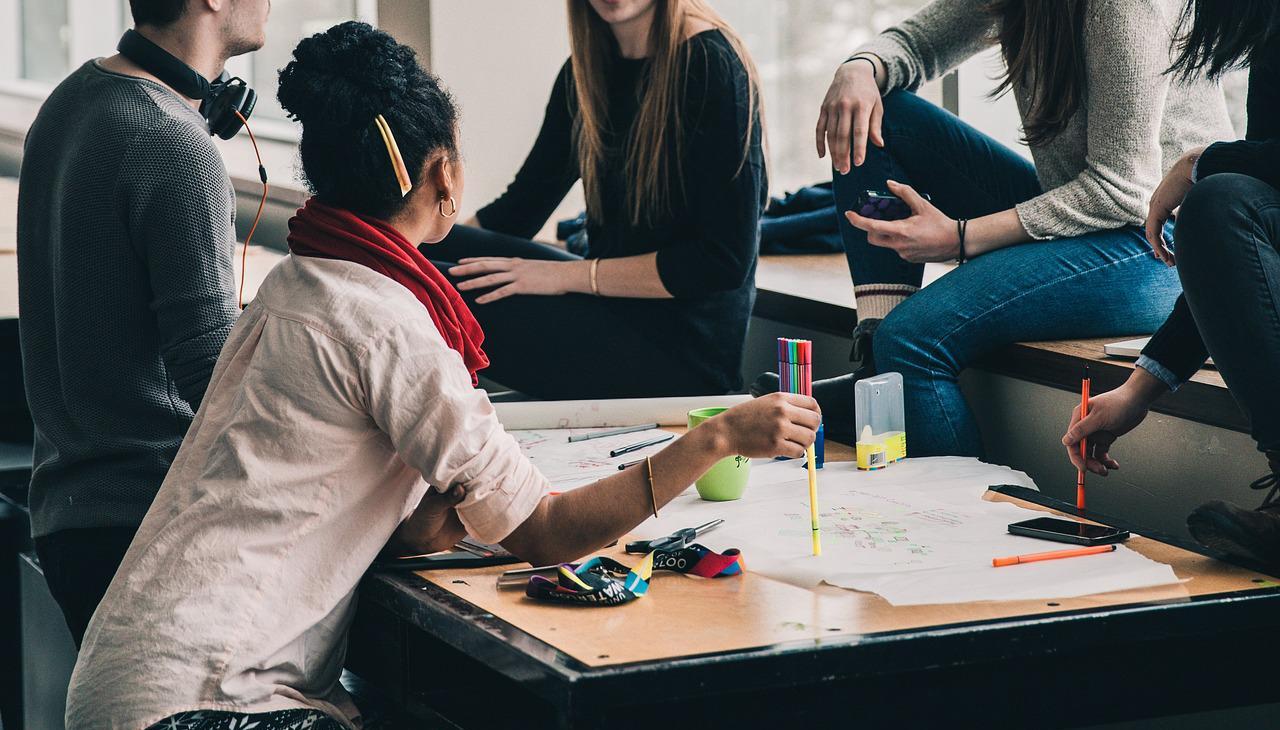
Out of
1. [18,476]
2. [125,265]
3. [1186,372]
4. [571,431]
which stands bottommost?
[18,476]

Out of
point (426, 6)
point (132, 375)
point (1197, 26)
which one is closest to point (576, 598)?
point (132, 375)

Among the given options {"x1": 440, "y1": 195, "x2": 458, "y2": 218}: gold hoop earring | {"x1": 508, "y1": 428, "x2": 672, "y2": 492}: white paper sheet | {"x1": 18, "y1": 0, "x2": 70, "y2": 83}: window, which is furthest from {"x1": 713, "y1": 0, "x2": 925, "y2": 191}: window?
{"x1": 18, "y1": 0, "x2": 70, "y2": 83}: window

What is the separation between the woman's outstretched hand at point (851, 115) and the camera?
1945 millimetres

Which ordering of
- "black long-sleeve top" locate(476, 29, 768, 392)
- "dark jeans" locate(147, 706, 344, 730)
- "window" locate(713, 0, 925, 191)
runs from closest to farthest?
1. "dark jeans" locate(147, 706, 344, 730)
2. "black long-sleeve top" locate(476, 29, 768, 392)
3. "window" locate(713, 0, 925, 191)

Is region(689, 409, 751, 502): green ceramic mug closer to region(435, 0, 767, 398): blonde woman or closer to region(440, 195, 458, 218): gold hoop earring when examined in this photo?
region(440, 195, 458, 218): gold hoop earring

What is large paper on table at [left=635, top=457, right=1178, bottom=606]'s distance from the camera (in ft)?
3.80

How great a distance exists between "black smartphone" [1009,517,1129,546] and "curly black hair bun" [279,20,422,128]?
0.70 meters

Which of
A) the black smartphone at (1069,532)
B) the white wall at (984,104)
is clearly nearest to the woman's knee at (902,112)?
the black smartphone at (1069,532)

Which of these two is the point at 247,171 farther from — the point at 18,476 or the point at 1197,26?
the point at 1197,26

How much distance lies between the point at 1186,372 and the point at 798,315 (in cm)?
105

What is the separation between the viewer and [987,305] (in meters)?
1.85

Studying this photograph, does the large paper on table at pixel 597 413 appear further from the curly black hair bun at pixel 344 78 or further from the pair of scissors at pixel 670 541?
the curly black hair bun at pixel 344 78

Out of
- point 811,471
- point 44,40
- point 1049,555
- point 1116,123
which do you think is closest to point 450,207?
point 811,471

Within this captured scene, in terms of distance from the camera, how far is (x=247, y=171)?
13.3 ft
